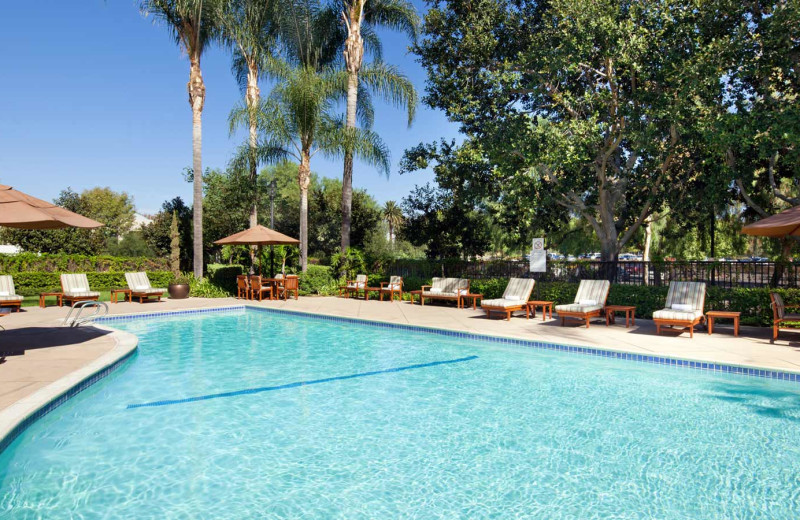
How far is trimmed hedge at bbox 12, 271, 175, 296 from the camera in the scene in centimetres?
1783

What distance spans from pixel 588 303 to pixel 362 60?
1456 cm

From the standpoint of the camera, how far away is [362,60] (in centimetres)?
2073

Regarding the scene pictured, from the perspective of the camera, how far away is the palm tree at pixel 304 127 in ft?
61.4

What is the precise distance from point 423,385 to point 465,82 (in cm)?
1286

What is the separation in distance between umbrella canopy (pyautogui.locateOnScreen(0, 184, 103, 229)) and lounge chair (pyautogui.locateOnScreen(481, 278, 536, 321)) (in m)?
8.67

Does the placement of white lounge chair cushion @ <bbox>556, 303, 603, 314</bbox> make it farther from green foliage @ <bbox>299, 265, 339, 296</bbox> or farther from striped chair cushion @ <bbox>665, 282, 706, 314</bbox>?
green foliage @ <bbox>299, 265, 339, 296</bbox>

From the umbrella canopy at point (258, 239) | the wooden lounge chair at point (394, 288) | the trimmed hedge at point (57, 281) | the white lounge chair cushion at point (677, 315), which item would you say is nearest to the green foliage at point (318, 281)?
the umbrella canopy at point (258, 239)

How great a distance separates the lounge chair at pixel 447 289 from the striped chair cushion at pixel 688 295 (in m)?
5.90

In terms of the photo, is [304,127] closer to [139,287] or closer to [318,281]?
[318,281]

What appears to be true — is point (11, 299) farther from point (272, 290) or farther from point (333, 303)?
point (333, 303)

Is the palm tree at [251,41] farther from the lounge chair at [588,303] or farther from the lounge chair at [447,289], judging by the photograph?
the lounge chair at [588,303]

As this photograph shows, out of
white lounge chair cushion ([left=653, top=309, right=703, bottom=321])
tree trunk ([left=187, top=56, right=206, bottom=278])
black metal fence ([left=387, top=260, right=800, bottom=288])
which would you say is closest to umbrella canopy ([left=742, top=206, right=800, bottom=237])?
white lounge chair cushion ([left=653, top=309, right=703, bottom=321])

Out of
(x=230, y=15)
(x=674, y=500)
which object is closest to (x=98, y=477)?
(x=674, y=500)

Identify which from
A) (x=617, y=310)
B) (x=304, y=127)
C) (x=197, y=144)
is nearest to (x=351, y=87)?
(x=304, y=127)
